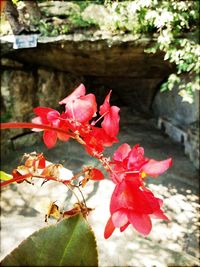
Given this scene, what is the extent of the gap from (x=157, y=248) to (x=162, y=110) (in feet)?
22.2

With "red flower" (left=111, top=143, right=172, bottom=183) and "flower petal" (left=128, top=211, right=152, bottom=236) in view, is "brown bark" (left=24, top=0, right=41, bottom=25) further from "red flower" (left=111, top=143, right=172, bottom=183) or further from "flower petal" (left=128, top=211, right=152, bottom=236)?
"flower petal" (left=128, top=211, right=152, bottom=236)

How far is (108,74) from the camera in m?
7.93

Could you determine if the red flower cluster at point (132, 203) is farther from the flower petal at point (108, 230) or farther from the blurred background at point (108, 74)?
the blurred background at point (108, 74)

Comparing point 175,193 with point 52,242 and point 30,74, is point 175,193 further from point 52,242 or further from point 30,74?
point 52,242

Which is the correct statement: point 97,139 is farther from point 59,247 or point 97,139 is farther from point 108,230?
point 59,247

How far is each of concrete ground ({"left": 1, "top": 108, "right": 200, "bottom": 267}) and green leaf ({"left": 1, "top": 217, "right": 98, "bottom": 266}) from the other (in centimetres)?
113

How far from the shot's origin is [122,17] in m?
4.86

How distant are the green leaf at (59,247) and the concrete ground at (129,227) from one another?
3.72ft

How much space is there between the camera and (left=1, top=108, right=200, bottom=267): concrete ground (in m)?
3.17

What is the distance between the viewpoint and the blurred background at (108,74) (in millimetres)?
4043

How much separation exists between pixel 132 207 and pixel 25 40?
201 inches

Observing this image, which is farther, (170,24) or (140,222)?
(170,24)

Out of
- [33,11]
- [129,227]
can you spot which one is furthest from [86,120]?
[33,11]

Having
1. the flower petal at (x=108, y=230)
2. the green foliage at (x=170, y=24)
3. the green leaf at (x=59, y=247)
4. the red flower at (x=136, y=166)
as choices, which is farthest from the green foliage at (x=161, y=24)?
the green leaf at (x=59, y=247)
